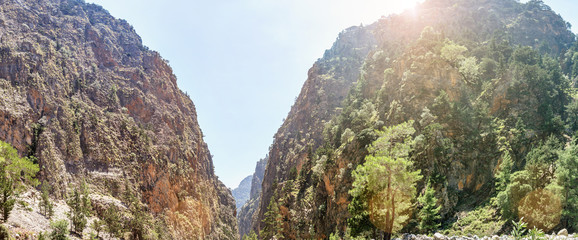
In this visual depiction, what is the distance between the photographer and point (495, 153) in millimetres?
46719

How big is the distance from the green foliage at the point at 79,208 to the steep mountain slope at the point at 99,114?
4937 mm

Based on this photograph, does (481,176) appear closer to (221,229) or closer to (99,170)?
(99,170)

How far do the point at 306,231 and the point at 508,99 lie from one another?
173 feet

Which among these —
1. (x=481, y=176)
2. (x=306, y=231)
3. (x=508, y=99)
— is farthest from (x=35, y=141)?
(x=508, y=99)

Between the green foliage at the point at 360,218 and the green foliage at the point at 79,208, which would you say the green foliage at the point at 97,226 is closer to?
the green foliage at the point at 79,208

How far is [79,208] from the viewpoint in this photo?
222 ft

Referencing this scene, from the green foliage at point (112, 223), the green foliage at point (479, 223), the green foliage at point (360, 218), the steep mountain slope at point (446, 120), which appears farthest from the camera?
the green foliage at point (112, 223)


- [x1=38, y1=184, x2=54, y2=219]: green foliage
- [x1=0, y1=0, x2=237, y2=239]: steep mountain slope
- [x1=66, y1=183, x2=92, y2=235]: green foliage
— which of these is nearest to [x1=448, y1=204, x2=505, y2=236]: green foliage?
[x1=66, y1=183, x2=92, y2=235]: green foliage

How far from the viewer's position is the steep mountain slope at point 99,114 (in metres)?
82.0

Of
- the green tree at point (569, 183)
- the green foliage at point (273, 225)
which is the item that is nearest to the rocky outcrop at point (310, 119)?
the green foliage at point (273, 225)

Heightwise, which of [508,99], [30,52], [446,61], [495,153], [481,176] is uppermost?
[30,52]

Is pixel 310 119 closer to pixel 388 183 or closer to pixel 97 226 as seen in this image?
pixel 97 226

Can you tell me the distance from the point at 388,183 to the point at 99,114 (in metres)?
110

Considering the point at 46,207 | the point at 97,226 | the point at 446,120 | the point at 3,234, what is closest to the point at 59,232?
the point at 3,234
